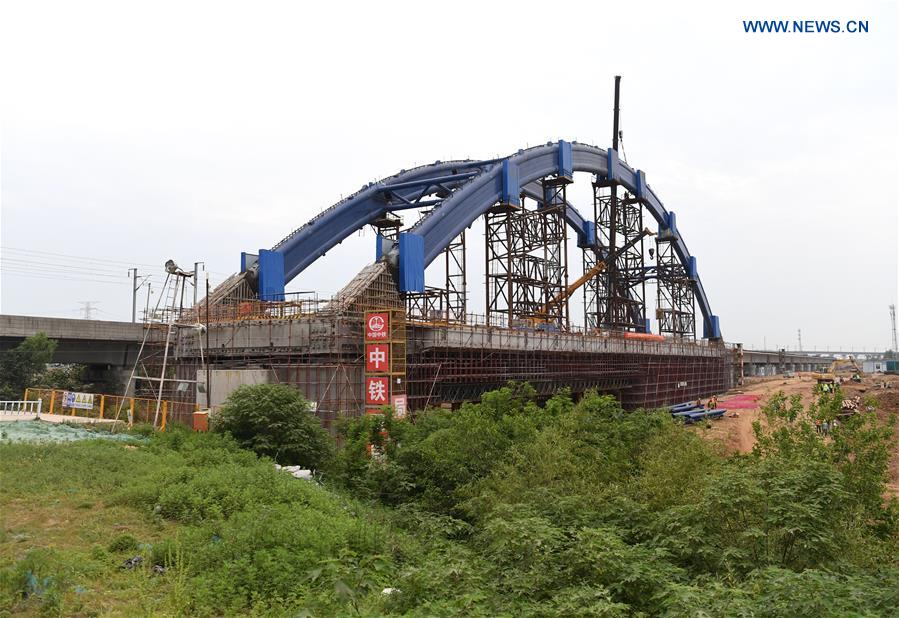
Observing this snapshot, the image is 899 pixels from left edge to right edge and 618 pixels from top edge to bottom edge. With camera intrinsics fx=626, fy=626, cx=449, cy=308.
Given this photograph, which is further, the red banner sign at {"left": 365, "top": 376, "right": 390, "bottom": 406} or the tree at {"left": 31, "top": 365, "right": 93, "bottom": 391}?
the tree at {"left": 31, "top": 365, "right": 93, "bottom": 391}

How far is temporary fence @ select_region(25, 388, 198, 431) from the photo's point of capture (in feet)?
90.1

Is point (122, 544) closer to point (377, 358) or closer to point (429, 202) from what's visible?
point (377, 358)

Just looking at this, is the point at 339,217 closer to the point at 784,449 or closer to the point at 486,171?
the point at 486,171

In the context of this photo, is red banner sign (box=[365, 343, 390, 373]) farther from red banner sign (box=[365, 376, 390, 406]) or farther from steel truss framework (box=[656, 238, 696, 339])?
steel truss framework (box=[656, 238, 696, 339])

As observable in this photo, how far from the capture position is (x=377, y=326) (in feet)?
83.3

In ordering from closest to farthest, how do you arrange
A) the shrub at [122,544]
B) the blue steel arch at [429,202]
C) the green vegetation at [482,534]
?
the green vegetation at [482,534] → the shrub at [122,544] → the blue steel arch at [429,202]

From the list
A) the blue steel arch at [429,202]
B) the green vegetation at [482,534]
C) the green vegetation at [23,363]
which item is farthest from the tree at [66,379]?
the green vegetation at [482,534]

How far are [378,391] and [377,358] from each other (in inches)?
52.1

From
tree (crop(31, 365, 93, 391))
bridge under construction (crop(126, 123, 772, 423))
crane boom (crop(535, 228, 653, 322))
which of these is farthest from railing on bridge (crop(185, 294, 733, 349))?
crane boom (crop(535, 228, 653, 322))

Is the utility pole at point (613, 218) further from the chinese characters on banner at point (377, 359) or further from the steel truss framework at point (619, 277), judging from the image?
the chinese characters on banner at point (377, 359)

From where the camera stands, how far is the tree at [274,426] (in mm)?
20250

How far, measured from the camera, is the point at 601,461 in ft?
59.7

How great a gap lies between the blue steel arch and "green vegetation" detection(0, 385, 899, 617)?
17.8m

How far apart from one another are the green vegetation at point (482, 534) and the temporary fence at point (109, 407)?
988 centimetres
